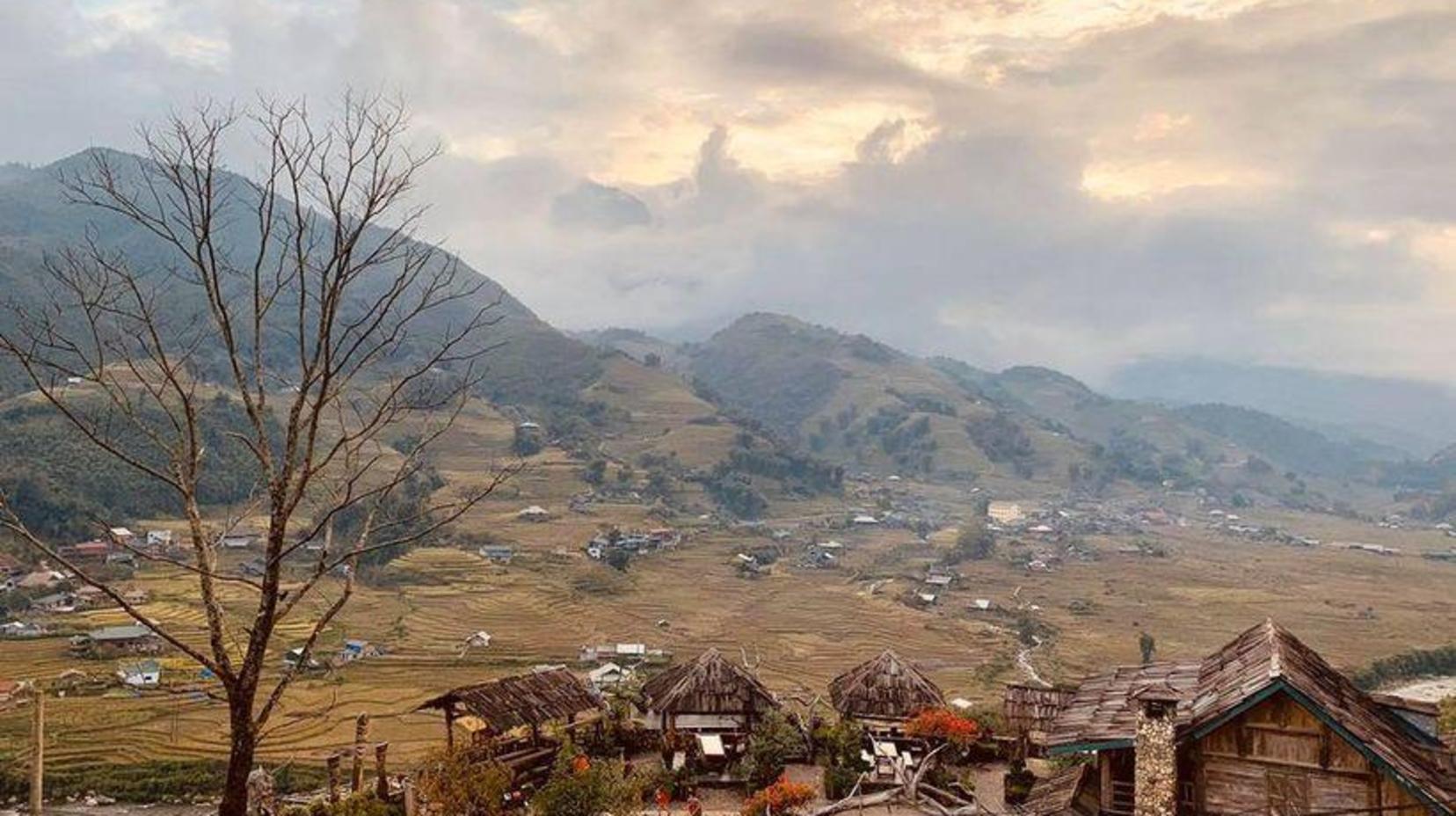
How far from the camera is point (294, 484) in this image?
925 centimetres

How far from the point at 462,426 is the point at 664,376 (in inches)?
2476

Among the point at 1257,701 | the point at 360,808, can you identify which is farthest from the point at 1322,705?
the point at 360,808

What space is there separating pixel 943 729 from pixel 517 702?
9541 mm

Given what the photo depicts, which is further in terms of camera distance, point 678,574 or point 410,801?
point 678,574

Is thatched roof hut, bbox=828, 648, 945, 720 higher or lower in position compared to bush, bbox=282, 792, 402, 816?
higher

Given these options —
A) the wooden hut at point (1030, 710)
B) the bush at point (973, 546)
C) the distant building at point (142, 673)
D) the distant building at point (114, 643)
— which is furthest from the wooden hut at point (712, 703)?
the bush at point (973, 546)

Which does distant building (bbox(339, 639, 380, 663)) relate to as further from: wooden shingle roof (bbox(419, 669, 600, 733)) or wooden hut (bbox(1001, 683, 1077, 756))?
wooden hut (bbox(1001, 683, 1077, 756))

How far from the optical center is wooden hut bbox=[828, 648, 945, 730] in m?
25.2

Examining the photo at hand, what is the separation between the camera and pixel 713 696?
23938 mm

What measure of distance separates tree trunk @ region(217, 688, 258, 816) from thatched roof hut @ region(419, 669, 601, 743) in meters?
10.7

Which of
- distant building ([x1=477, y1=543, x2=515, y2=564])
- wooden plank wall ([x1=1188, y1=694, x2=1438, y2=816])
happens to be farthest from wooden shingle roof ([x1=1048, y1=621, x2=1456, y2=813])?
distant building ([x1=477, y1=543, x2=515, y2=564])

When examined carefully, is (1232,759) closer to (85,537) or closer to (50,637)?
(50,637)

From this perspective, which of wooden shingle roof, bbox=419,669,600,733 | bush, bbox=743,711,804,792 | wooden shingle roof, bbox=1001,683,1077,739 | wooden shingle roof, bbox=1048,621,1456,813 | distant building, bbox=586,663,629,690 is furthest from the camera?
distant building, bbox=586,663,629,690

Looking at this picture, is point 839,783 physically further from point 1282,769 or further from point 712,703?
point 1282,769
